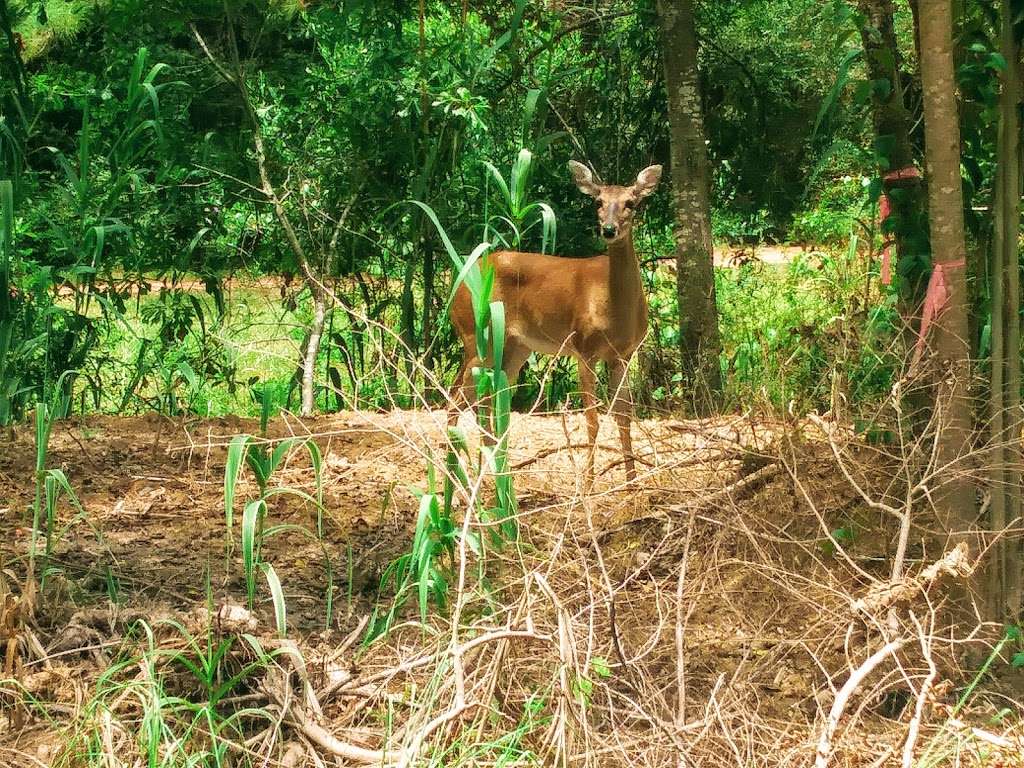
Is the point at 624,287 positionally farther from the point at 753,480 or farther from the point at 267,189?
the point at 753,480

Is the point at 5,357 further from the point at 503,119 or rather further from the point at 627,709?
the point at 503,119

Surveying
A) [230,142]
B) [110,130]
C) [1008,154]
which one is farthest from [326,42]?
[1008,154]

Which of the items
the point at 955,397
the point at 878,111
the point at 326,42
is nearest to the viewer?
the point at 955,397

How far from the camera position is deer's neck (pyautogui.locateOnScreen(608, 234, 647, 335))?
274 inches

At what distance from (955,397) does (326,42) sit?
5236mm

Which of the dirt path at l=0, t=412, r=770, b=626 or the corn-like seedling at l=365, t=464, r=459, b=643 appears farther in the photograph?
the dirt path at l=0, t=412, r=770, b=626

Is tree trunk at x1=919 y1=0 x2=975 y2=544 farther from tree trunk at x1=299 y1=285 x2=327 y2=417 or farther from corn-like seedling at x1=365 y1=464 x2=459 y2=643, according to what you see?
tree trunk at x1=299 y1=285 x2=327 y2=417

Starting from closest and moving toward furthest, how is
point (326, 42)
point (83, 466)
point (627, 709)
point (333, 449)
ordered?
point (627, 709) → point (83, 466) → point (333, 449) → point (326, 42)

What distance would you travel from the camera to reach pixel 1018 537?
13.0 feet

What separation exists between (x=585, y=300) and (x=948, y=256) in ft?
11.4

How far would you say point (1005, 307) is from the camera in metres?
3.95

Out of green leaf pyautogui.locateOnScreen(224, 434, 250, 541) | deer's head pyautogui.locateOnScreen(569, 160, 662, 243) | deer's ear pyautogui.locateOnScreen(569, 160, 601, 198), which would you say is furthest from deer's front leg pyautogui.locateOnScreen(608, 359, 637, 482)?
green leaf pyautogui.locateOnScreen(224, 434, 250, 541)

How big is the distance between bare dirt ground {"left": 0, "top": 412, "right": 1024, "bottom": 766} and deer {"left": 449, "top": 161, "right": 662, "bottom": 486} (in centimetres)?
158

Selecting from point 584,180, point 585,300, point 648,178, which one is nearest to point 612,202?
point 584,180
